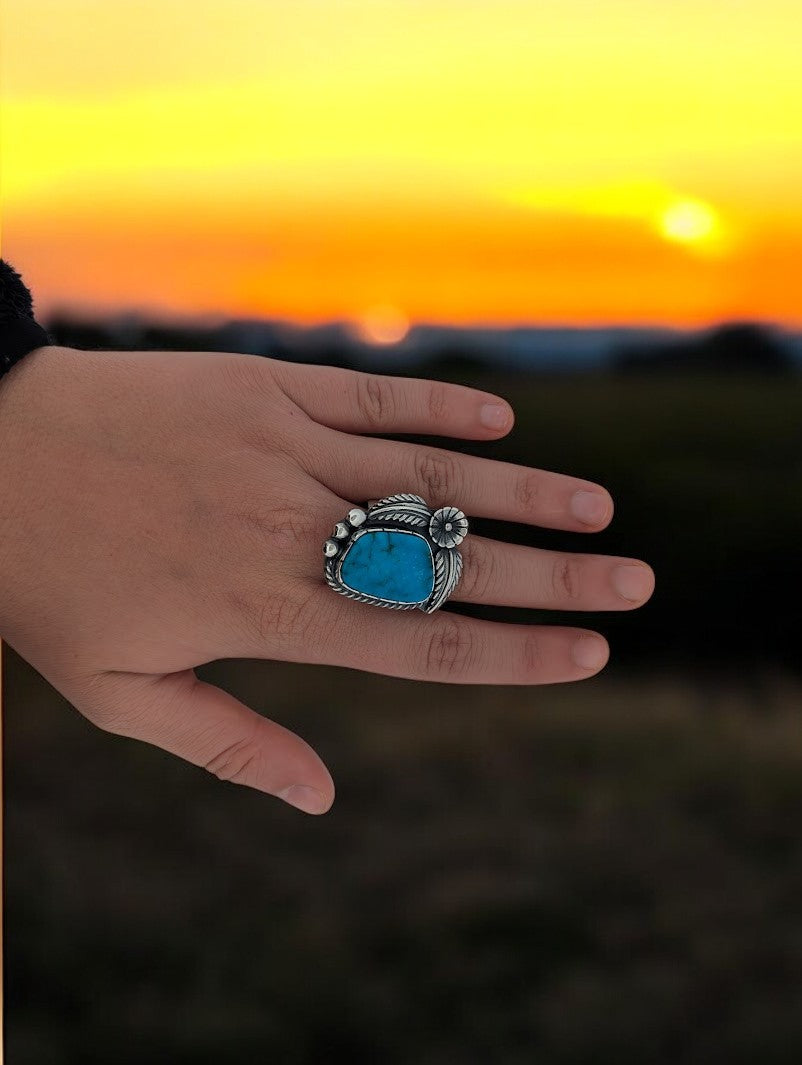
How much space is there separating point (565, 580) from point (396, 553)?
33 cm

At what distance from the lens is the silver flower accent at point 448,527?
139 cm

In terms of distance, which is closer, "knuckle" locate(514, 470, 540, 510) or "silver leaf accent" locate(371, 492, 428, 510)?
"silver leaf accent" locate(371, 492, 428, 510)

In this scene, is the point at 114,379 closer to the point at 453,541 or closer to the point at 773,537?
the point at 453,541

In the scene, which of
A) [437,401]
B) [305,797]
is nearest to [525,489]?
[437,401]

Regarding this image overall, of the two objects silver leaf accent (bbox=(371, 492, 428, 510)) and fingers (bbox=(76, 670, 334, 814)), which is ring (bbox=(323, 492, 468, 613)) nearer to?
silver leaf accent (bbox=(371, 492, 428, 510))

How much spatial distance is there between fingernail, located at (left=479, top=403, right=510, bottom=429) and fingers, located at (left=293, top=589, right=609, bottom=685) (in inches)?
13.2

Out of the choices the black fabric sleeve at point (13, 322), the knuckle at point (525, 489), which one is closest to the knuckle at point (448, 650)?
the knuckle at point (525, 489)

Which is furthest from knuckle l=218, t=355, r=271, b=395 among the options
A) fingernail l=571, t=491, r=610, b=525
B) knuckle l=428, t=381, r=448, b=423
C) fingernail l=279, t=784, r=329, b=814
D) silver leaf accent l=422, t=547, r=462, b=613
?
fingernail l=279, t=784, r=329, b=814

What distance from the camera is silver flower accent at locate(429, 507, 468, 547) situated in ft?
4.57

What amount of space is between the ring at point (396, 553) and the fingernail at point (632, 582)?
27 cm

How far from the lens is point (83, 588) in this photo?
1.40 metres

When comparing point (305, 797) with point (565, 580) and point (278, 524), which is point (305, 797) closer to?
point (278, 524)

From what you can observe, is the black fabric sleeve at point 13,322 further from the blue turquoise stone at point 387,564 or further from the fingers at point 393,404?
the blue turquoise stone at point 387,564

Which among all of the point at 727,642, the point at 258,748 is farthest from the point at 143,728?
the point at 727,642
